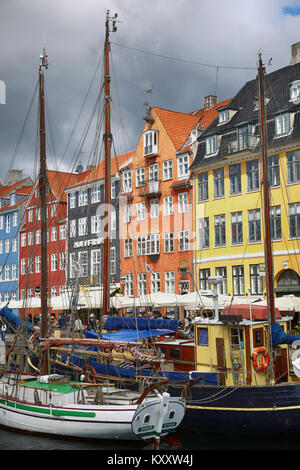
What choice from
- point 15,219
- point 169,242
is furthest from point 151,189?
point 15,219

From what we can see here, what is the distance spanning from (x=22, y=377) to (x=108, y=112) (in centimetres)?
1341

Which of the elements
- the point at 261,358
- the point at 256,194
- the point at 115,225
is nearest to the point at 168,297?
the point at 256,194

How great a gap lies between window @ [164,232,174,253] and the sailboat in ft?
79.0

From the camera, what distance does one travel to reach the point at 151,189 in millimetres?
45500

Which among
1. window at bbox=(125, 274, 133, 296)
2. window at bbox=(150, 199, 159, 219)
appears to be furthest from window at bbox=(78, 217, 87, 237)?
window at bbox=(150, 199, 159, 219)

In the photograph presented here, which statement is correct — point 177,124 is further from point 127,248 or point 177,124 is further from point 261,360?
point 261,360

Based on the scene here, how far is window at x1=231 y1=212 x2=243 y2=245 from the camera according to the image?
3841 centimetres

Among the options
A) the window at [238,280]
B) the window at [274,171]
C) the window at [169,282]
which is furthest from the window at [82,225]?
the window at [274,171]

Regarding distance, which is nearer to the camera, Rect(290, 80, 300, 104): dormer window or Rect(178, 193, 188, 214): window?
Rect(290, 80, 300, 104): dormer window

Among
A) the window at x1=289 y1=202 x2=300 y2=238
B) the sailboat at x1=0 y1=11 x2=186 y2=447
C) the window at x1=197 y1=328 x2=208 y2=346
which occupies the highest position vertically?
the window at x1=289 y1=202 x2=300 y2=238

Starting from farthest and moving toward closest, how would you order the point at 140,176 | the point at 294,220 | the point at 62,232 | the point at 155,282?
the point at 62,232 → the point at 140,176 → the point at 155,282 → the point at 294,220

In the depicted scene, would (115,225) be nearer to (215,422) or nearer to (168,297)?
(168,297)

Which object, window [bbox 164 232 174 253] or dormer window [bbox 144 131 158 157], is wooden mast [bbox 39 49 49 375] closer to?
window [bbox 164 232 174 253]

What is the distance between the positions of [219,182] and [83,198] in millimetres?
18574
